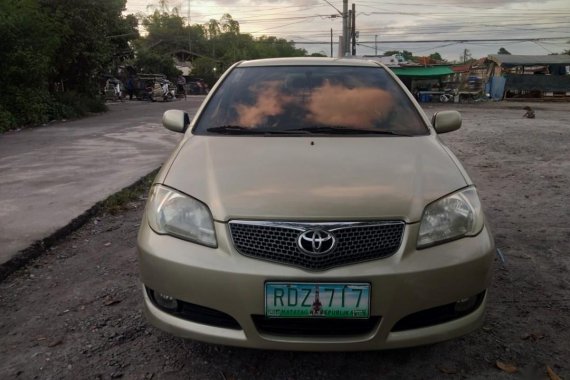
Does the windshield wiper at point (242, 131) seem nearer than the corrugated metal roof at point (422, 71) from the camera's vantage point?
Yes

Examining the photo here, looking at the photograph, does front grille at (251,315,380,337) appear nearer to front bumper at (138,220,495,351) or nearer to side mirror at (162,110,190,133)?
front bumper at (138,220,495,351)

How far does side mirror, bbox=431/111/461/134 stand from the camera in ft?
11.2

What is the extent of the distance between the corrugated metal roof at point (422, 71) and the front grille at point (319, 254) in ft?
117

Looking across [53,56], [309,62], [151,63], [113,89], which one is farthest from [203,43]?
[309,62]

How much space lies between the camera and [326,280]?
6.72 feet

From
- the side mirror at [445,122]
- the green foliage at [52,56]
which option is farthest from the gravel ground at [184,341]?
the green foliage at [52,56]

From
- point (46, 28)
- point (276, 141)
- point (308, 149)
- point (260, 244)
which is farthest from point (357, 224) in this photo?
point (46, 28)

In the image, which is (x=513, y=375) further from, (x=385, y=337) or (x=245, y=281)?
(x=245, y=281)

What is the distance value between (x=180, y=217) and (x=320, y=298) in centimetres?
76

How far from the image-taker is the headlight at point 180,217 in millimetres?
2234

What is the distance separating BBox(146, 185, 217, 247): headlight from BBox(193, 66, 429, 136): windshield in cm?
81

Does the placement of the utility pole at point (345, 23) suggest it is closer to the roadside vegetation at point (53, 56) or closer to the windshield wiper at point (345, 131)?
the roadside vegetation at point (53, 56)

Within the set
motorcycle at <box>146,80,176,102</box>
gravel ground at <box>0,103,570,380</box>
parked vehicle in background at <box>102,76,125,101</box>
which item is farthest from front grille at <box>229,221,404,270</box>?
parked vehicle in background at <box>102,76,125,101</box>

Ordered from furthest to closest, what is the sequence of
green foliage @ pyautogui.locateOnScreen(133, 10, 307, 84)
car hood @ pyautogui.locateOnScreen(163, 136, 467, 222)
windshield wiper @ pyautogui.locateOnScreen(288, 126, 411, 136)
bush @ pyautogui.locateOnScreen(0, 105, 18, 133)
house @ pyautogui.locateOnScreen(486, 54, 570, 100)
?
green foliage @ pyautogui.locateOnScreen(133, 10, 307, 84) → house @ pyautogui.locateOnScreen(486, 54, 570, 100) → bush @ pyautogui.locateOnScreen(0, 105, 18, 133) → windshield wiper @ pyautogui.locateOnScreen(288, 126, 411, 136) → car hood @ pyautogui.locateOnScreen(163, 136, 467, 222)
